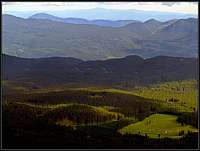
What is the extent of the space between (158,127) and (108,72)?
114 metres

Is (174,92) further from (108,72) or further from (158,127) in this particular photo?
(158,127)

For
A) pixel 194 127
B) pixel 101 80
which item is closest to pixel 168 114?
pixel 194 127

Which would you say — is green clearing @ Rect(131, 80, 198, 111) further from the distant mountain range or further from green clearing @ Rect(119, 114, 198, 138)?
green clearing @ Rect(119, 114, 198, 138)

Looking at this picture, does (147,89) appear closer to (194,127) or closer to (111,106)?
(111,106)

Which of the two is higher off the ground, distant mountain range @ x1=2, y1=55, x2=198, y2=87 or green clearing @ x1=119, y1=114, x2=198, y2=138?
distant mountain range @ x1=2, y1=55, x2=198, y2=87

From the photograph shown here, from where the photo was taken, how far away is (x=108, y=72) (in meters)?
180

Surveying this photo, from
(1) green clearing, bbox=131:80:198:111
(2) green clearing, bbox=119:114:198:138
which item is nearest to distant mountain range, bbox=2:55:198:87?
(1) green clearing, bbox=131:80:198:111

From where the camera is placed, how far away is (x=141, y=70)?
591 ft

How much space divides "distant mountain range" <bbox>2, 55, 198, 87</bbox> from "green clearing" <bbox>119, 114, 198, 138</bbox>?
77075 mm

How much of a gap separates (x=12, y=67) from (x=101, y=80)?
2085 inches

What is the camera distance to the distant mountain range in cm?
15850

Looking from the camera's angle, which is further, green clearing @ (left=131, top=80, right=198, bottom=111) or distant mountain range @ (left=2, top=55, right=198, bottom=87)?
distant mountain range @ (left=2, top=55, right=198, bottom=87)

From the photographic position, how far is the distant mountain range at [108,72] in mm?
158500

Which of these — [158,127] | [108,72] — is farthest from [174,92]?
[158,127]
